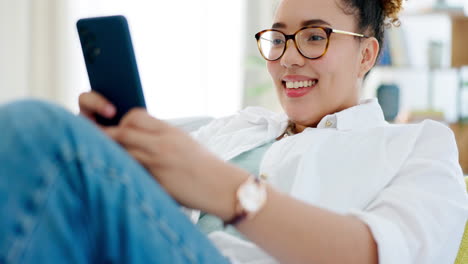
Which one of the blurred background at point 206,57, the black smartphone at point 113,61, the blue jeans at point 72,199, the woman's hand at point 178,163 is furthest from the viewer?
the blurred background at point 206,57

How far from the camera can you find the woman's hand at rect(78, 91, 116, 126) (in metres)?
1.05

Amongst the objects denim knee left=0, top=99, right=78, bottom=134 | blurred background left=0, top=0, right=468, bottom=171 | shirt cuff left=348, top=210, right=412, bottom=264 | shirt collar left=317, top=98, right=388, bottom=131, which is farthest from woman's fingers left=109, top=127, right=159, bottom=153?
blurred background left=0, top=0, right=468, bottom=171

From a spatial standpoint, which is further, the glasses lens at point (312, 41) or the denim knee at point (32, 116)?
the glasses lens at point (312, 41)

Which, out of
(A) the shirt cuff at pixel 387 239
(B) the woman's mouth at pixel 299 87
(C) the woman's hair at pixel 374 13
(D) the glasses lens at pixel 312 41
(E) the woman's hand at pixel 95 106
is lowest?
(A) the shirt cuff at pixel 387 239

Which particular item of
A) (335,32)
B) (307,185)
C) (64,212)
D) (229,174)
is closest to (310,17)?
(335,32)

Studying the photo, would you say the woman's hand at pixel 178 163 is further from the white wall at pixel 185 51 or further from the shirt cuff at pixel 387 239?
the white wall at pixel 185 51

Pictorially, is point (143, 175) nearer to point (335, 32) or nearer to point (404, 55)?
point (335, 32)

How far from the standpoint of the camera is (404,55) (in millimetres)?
4203

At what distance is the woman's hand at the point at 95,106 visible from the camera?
1.05 metres

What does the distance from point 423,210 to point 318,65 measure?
1.64ft

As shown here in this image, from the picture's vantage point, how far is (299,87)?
158cm

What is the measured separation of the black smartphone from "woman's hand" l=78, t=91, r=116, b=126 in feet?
0.04

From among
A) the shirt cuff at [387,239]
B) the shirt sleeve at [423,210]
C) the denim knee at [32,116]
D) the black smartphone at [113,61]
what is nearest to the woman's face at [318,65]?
the shirt sleeve at [423,210]

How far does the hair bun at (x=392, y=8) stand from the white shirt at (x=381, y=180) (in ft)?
0.98
